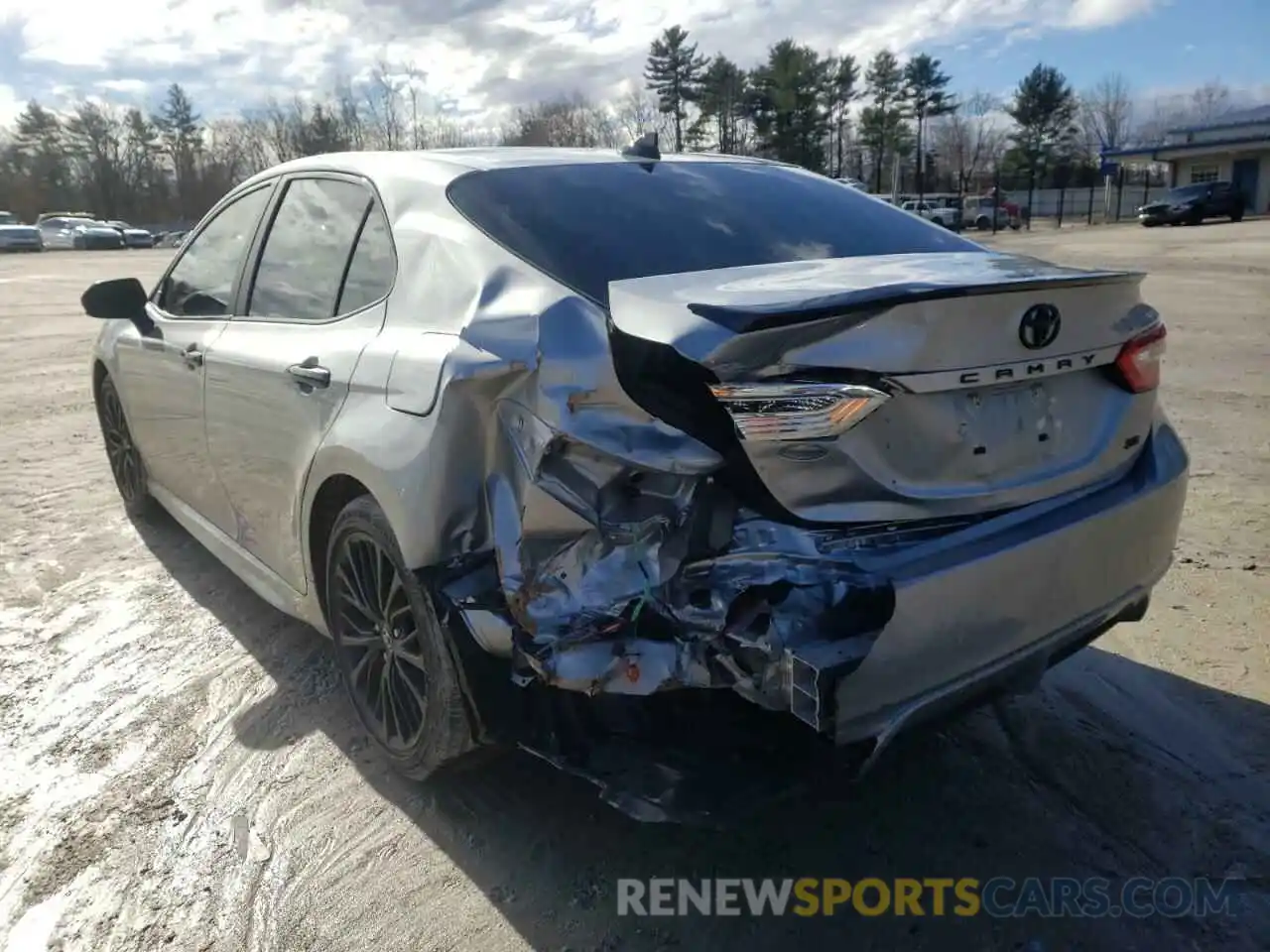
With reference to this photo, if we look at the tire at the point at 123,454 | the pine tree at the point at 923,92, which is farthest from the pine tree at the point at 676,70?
the tire at the point at 123,454

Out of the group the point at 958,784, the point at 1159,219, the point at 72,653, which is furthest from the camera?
the point at 1159,219

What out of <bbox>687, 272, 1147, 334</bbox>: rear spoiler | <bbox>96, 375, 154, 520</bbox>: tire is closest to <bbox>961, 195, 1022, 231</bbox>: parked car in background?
<bbox>96, 375, 154, 520</bbox>: tire

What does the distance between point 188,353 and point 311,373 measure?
1.21 meters

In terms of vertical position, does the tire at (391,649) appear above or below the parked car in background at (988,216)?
above

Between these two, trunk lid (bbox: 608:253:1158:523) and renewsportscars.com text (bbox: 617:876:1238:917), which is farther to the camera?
renewsportscars.com text (bbox: 617:876:1238:917)

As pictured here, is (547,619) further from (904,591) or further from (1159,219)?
(1159,219)

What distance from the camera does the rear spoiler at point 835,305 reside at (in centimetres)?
199

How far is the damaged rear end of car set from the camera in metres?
2.00

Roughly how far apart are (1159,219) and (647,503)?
39.5m

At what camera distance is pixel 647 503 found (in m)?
2.14

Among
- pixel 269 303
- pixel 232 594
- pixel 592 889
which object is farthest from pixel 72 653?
pixel 592 889

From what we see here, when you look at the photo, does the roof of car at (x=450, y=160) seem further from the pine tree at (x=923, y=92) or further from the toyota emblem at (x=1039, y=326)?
the pine tree at (x=923, y=92)

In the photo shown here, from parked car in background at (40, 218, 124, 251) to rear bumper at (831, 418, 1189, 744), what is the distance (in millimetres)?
51209

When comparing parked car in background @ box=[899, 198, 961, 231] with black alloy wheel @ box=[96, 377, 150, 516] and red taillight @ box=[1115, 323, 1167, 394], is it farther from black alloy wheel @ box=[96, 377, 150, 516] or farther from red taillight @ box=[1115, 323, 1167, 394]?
red taillight @ box=[1115, 323, 1167, 394]
